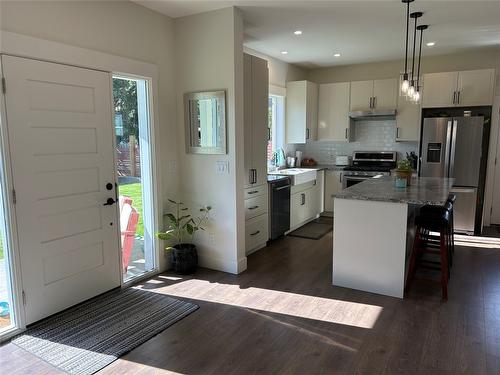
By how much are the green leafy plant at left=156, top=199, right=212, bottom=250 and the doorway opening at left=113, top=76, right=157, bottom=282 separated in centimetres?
21

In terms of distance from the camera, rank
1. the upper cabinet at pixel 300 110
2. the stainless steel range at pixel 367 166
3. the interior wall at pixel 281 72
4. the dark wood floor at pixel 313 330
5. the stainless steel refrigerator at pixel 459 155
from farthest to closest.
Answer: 1. the upper cabinet at pixel 300 110
2. the stainless steel range at pixel 367 166
3. the interior wall at pixel 281 72
4. the stainless steel refrigerator at pixel 459 155
5. the dark wood floor at pixel 313 330

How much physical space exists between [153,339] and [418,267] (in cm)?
277

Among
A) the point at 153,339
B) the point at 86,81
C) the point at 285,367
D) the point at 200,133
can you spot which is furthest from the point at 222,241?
the point at 86,81

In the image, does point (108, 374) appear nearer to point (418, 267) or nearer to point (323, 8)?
point (418, 267)

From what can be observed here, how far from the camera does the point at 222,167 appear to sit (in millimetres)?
3809

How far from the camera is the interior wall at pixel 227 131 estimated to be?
3656mm

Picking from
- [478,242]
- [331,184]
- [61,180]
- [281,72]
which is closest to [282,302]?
[61,180]

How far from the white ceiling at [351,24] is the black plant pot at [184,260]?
2483mm

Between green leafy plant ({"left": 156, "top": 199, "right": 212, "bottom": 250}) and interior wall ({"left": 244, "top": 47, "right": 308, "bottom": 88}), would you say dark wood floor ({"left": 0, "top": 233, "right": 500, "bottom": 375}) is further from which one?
interior wall ({"left": 244, "top": 47, "right": 308, "bottom": 88})

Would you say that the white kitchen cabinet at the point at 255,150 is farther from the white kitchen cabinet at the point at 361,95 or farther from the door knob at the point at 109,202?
the white kitchen cabinet at the point at 361,95

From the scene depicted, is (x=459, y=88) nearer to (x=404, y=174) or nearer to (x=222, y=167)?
(x=404, y=174)

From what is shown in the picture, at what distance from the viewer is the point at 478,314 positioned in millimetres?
2965

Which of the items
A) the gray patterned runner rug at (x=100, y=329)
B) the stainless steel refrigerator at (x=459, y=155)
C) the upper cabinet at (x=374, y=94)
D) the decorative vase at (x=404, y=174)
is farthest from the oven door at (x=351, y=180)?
the gray patterned runner rug at (x=100, y=329)

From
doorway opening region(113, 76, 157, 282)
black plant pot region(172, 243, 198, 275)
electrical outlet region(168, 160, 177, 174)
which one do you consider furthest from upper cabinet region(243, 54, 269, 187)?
doorway opening region(113, 76, 157, 282)
